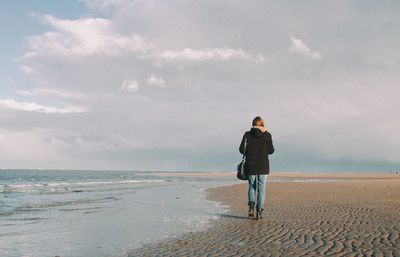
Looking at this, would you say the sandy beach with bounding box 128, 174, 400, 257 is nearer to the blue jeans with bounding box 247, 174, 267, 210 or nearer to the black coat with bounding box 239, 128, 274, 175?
the blue jeans with bounding box 247, 174, 267, 210

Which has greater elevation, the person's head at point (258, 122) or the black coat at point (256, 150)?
the person's head at point (258, 122)

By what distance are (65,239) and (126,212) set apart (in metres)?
5.64

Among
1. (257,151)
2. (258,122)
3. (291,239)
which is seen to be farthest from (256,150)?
(291,239)

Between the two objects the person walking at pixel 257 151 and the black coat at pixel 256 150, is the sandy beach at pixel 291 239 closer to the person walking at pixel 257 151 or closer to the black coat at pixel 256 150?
the person walking at pixel 257 151

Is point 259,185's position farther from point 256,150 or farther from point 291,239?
point 291,239

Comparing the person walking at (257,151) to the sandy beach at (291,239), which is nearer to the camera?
the sandy beach at (291,239)

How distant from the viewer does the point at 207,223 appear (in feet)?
36.4

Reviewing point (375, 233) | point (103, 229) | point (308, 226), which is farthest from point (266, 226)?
point (103, 229)

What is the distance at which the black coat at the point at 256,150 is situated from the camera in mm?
10695

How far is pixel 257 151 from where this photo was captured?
35.2 feet

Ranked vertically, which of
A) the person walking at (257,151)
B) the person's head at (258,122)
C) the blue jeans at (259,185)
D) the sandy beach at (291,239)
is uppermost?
the person's head at (258,122)

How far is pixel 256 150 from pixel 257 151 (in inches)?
1.5

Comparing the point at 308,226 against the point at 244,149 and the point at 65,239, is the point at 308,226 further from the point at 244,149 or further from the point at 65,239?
the point at 65,239

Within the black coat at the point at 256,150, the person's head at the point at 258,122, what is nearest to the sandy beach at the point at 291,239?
the black coat at the point at 256,150
